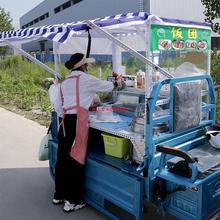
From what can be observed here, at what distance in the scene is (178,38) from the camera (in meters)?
3.29

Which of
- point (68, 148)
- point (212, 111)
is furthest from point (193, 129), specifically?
point (68, 148)

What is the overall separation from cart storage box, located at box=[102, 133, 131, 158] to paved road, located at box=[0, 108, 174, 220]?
26.8 inches

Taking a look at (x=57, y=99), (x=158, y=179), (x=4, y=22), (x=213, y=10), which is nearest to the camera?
(x=158, y=179)

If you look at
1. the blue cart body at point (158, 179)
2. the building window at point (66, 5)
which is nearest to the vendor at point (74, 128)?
the blue cart body at point (158, 179)

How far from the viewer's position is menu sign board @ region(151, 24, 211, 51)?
3031mm

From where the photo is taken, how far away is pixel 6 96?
1077 cm

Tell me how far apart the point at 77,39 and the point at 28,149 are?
2141mm

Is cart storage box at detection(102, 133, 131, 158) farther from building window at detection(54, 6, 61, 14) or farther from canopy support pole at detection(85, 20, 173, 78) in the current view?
building window at detection(54, 6, 61, 14)

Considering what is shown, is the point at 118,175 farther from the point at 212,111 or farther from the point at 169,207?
the point at 212,111

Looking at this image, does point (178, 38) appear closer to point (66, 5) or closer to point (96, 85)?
point (96, 85)

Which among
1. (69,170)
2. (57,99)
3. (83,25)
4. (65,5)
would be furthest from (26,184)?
(65,5)

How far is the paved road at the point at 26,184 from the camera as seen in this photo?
11.9 feet

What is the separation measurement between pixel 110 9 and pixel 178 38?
25.4 meters

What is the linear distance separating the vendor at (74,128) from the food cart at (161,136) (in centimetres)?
12
